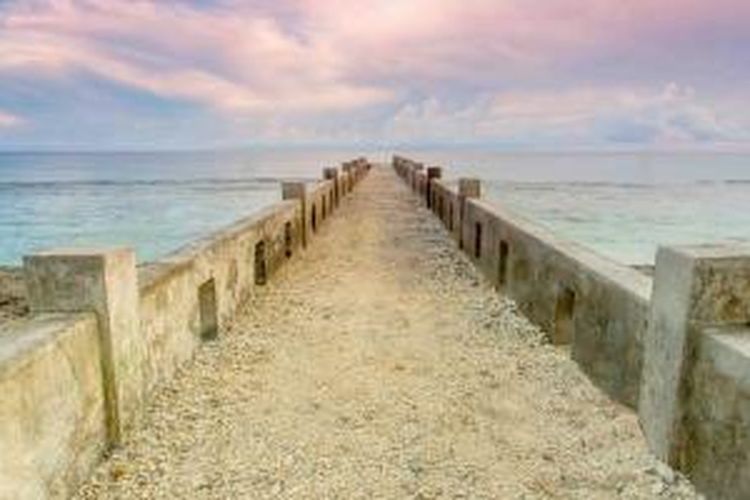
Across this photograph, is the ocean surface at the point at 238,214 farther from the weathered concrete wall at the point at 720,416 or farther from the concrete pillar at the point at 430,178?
the weathered concrete wall at the point at 720,416

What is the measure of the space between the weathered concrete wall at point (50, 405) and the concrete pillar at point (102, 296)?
9cm

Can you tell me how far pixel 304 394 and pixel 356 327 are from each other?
227cm

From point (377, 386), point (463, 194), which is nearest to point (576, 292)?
point (377, 386)

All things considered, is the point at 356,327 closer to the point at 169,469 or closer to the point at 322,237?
the point at 169,469

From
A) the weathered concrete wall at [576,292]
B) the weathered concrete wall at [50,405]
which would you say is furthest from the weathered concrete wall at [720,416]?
the weathered concrete wall at [50,405]

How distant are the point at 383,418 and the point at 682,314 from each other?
2.50 m

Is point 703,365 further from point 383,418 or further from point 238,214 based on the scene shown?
point 238,214

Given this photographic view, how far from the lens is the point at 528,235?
884 centimetres

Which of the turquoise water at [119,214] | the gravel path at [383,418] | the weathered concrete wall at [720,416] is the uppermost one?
the weathered concrete wall at [720,416]

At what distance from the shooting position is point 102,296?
4.78m

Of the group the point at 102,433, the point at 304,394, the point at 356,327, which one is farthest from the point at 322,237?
the point at 102,433

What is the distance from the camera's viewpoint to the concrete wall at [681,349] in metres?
3.95

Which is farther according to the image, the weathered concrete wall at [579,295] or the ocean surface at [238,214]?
the ocean surface at [238,214]

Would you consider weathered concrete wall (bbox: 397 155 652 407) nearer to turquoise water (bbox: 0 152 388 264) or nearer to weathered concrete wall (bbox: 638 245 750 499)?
weathered concrete wall (bbox: 638 245 750 499)
